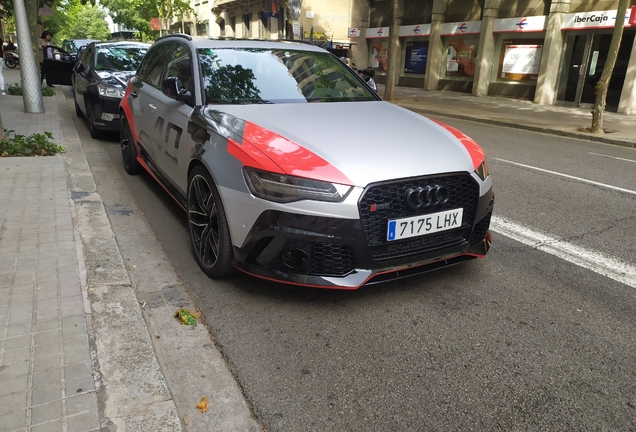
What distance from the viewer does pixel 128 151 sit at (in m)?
6.35

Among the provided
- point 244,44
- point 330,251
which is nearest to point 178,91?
point 244,44

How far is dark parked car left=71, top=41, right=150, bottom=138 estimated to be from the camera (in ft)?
27.0

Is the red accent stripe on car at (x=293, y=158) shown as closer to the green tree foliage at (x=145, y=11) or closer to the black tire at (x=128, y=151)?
the black tire at (x=128, y=151)

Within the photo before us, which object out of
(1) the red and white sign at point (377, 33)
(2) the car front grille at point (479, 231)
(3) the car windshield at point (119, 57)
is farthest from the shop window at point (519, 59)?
(2) the car front grille at point (479, 231)

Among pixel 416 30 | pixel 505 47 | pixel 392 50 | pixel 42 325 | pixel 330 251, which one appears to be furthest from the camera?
pixel 416 30

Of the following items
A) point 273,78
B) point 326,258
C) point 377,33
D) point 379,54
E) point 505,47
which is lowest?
point 326,258

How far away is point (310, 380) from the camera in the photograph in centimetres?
262

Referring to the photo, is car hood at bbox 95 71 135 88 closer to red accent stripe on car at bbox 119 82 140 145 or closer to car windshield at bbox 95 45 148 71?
car windshield at bbox 95 45 148 71

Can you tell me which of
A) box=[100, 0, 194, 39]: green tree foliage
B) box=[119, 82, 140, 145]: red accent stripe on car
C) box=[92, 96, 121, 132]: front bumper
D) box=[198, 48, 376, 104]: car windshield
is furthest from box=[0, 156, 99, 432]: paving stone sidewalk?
box=[100, 0, 194, 39]: green tree foliage

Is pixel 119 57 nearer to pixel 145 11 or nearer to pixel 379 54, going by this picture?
pixel 379 54

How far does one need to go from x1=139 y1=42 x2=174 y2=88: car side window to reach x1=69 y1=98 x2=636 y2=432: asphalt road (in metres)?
1.66

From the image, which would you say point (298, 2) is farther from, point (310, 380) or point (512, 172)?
point (310, 380)

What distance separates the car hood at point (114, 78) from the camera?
8.37 meters

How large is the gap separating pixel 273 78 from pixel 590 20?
56.6 ft
